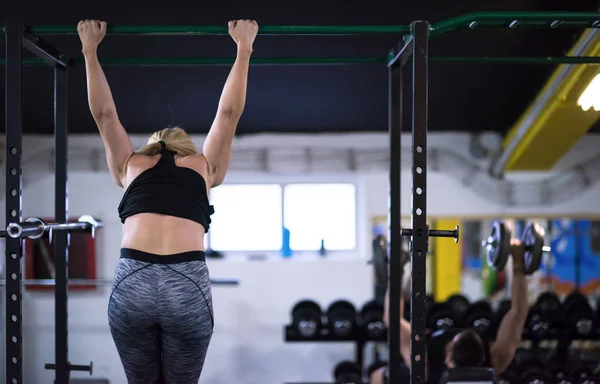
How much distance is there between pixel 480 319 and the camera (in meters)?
4.38

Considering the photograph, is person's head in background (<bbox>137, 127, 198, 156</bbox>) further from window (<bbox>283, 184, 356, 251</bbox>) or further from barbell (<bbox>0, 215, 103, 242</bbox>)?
window (<bbox>283, 184, 356, 251</bbox>)

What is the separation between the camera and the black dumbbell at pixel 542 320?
425cm

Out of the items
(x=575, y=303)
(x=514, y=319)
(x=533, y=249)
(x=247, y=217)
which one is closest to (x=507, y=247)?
(x=533, y=249)

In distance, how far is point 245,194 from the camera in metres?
5.40

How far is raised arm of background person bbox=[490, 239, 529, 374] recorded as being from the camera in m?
3.21

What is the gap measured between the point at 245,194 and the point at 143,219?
3.68 m

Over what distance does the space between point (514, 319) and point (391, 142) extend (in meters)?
1.44

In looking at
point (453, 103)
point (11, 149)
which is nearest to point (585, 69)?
point (453, 103)

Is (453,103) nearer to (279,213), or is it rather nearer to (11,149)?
(279,213)

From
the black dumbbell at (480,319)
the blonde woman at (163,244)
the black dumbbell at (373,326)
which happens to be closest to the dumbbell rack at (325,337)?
the black dumbbell at (373,326)

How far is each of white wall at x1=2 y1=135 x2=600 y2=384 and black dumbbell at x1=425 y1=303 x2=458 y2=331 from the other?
2.97 ft

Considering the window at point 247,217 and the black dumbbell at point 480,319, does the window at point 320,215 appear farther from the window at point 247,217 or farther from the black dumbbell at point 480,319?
the black dumbbell at point 480,319

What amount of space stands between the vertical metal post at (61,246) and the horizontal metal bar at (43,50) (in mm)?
57

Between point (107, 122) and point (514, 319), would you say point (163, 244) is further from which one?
point (514, 319)
